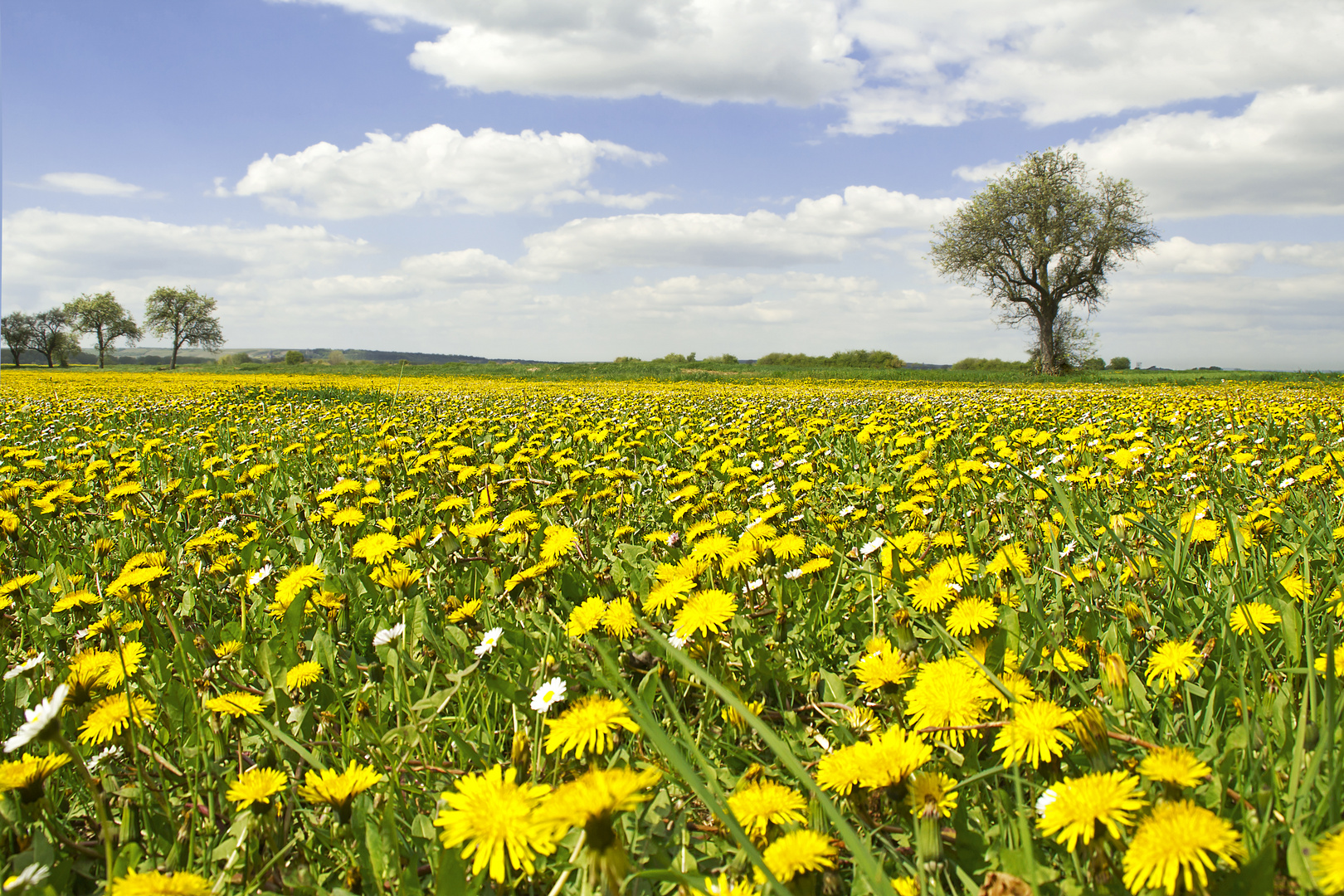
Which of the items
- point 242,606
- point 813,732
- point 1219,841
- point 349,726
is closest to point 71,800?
point 349,726

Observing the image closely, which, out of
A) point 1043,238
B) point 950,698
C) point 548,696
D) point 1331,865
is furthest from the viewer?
point 1043,238

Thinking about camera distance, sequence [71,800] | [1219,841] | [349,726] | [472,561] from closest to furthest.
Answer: [1219,841]
[71,800]
[349,726]
[472,561]

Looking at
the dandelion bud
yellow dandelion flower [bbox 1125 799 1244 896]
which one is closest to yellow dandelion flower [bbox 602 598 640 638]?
the dandelion bud

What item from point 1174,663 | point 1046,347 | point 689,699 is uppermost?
point 1046,347

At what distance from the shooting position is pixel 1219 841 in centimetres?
77

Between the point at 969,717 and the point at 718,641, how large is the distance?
1.86 ft

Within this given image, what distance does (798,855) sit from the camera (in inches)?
37.0

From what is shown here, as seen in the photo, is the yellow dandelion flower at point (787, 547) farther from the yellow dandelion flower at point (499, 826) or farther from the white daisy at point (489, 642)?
the yellow dandelion flower at point (499, 826)

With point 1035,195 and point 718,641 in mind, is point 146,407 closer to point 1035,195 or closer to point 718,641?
point 718,641

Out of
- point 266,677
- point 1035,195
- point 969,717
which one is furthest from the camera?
point 1035,195

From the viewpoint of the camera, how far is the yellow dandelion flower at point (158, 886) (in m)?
0.89

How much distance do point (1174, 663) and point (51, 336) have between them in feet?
359

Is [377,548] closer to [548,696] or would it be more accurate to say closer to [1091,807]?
[548,696]

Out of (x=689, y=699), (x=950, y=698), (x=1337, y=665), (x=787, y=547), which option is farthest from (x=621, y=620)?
(x=1337, y=665)
